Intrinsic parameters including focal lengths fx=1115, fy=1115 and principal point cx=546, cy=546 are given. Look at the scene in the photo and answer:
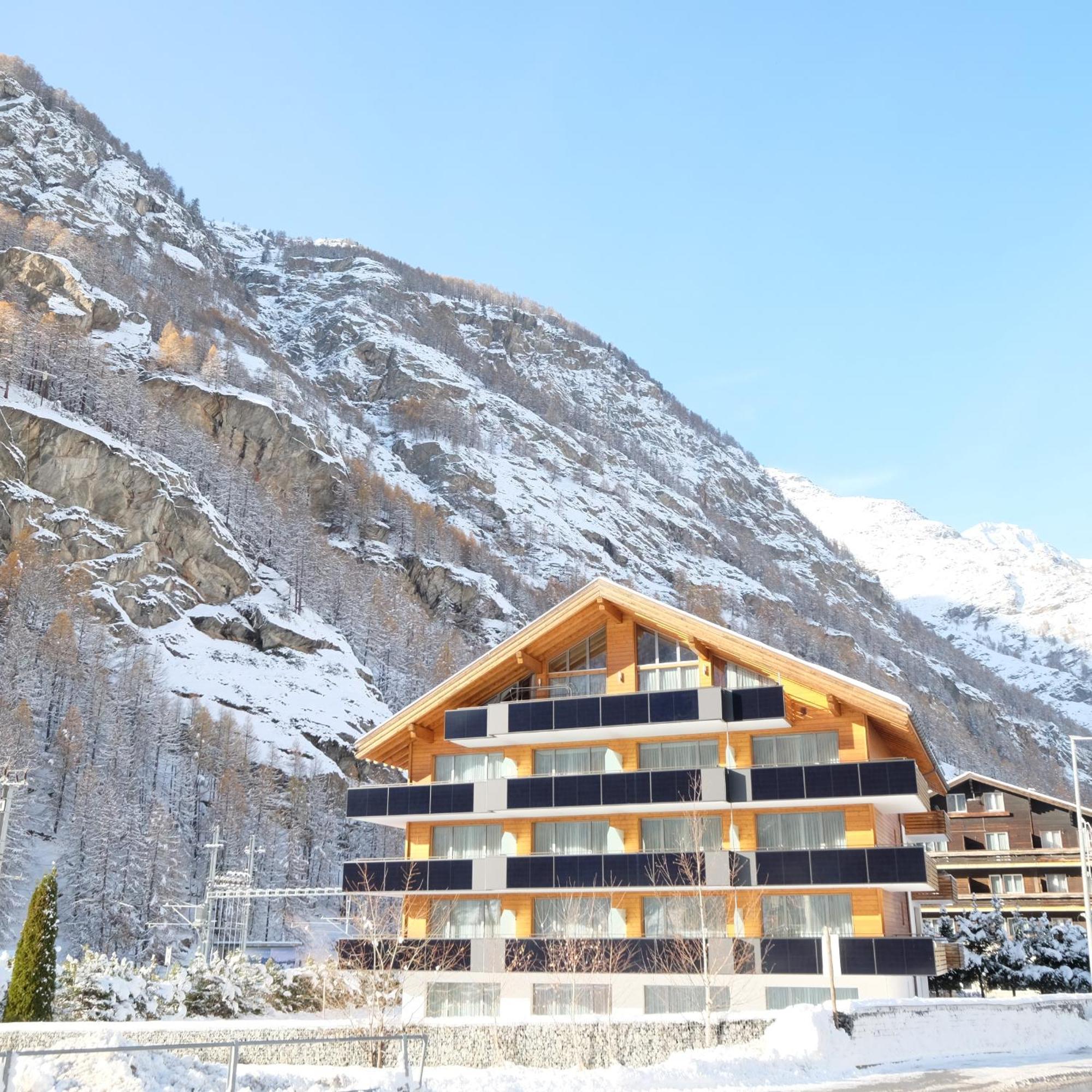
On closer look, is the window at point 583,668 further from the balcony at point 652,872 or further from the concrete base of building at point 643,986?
the concrete base of building at point 643,986

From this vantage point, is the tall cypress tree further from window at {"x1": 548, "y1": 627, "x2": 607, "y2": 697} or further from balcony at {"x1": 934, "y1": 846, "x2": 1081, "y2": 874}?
balcony at {"x1": 934, "y1": 846, "x2": 1081, "y2": 874}

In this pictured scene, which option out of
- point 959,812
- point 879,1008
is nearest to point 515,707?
point 879,1008

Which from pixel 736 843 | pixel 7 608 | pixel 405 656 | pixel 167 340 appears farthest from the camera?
pixel 167 340

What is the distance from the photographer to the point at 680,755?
42.0 meters

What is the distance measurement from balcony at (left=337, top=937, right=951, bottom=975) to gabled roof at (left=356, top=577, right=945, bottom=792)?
24.6ft

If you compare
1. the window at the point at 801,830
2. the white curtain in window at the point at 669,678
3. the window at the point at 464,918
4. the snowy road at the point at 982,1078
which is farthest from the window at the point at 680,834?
the snowy road at the point at 982,1078

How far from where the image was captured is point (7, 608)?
10362 centimetres

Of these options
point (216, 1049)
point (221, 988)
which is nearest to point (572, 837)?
point (221, 988)

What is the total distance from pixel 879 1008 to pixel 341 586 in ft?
419

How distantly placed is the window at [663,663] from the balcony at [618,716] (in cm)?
185

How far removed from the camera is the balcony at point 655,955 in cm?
3600

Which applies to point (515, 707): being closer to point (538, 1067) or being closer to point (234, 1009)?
point (234, 1009)

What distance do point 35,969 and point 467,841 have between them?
18.1 meters

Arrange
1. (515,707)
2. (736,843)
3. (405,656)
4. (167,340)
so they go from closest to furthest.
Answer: (736,843)
(515,707)
(405,656)
(167,340)
